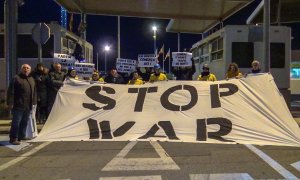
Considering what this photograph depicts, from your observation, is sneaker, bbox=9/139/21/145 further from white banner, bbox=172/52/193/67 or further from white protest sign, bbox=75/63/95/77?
white banner, bbox=172/52/193/67

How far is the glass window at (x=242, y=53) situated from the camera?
18.9 meters

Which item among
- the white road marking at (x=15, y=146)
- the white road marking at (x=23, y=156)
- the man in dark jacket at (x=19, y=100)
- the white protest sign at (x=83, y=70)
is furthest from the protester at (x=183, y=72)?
the white road marking at (x=23, y=156)

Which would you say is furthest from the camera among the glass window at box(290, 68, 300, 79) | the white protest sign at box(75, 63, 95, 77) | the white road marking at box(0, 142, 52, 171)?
the glass window at box(290, 68, 300, 79)

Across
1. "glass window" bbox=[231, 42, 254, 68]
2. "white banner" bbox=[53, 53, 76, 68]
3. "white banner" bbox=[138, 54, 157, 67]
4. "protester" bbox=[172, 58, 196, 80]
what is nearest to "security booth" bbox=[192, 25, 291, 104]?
"glass window" bbox=[231, 42, 254, 68]

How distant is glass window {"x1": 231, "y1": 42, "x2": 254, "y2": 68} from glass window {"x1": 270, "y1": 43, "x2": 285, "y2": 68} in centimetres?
83

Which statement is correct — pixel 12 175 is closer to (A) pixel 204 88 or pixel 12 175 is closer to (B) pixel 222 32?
(A) pixel 204 88

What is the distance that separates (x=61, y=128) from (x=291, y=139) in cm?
475

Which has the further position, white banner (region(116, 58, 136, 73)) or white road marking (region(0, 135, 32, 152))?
white banner (region(116, 58, 136, 73))

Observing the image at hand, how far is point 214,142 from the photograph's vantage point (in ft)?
35.1

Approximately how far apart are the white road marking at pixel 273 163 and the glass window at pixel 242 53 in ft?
28.4

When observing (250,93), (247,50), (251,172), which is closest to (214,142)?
(250,93)

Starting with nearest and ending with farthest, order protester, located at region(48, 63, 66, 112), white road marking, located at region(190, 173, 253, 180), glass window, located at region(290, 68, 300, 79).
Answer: white road marking, located at region(190, 173, 253, 180) → protester, located at region(48, 63, 66, 112) → glass window, located at region(290, 68, 300, 79)

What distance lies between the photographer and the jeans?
37.4 ft

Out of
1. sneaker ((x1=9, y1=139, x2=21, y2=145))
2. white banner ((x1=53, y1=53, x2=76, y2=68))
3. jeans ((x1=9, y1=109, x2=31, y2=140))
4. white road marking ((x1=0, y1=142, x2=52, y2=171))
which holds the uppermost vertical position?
white banner ((x1=53, y1=53, x2=76, y2=68))
